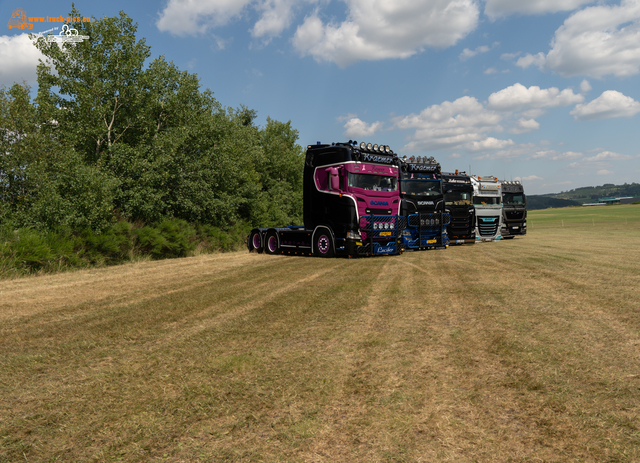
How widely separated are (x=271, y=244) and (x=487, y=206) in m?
15.6

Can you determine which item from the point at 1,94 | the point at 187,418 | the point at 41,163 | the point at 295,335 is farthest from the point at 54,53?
the point at 187,418

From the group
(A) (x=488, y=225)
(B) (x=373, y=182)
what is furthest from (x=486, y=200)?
(B) (x=373, y=182)

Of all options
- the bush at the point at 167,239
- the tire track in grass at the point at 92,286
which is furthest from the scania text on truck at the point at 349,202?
the bush at the point at 167,239

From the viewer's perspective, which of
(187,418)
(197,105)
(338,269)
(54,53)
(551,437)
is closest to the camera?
(551,437)

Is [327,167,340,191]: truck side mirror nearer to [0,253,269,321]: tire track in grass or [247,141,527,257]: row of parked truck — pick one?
[247,141,527,257]: row of parked truck

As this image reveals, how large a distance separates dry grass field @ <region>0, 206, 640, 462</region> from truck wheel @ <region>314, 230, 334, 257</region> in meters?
7.89

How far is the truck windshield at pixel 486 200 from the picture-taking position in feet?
89.0

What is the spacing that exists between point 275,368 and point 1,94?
73.5 ft

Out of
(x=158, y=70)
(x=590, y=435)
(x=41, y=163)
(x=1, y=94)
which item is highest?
(x=158, y=70)

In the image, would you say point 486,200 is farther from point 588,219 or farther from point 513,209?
point 588,219

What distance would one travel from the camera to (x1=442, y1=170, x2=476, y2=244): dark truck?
23.8m

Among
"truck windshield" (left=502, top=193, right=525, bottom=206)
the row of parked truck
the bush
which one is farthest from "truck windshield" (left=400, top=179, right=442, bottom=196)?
"truck windshield" (left=502, top=193, right=525, bottom=206)

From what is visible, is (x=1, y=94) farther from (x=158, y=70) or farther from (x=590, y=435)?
(x=590, y=435)

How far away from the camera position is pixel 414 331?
5.84 m
